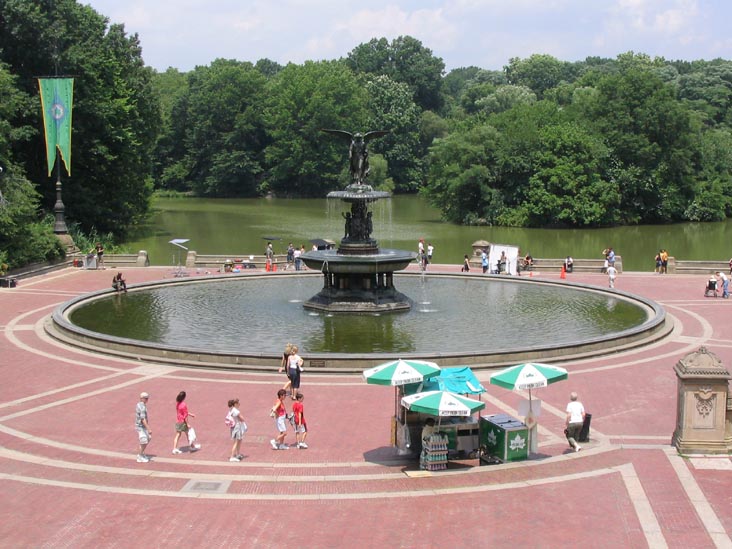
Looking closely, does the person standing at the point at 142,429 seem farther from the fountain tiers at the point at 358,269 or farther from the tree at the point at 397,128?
the tree at the point at 397,128

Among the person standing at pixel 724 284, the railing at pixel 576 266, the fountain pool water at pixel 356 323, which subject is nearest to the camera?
the fountain pool water at pixel 356 323

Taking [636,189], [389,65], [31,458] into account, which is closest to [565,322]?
[31,458]

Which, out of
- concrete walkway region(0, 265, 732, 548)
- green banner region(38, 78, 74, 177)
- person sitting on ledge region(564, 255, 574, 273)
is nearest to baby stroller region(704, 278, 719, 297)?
person sitting on ledge region(564, 255, 574, 273)

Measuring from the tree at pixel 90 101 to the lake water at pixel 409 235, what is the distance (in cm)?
455

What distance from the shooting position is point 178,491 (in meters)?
15.9

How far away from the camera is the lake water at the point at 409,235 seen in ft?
221

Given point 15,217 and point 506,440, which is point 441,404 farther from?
point 15,217

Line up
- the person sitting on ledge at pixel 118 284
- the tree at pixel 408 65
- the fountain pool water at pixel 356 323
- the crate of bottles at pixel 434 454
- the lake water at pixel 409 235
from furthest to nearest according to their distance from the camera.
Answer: the tree at pixel 408 65 → the lake water at pixel 409 235 → the person sitting on ledge at pixel 118 284 → the fountain pool water at pixel 356 323 → the crate of bottles at pixel 434 454

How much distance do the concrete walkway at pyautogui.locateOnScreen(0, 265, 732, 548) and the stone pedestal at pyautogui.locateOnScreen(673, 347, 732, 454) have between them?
350 mm

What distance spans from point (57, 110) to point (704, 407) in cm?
4468

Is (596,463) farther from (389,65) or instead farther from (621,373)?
(389,65)

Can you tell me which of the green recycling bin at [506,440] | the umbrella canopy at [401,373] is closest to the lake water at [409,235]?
the umbrella canopy at [401,373]

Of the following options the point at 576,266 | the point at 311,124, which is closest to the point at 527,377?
the point at 576,266

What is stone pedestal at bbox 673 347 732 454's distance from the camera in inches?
696
